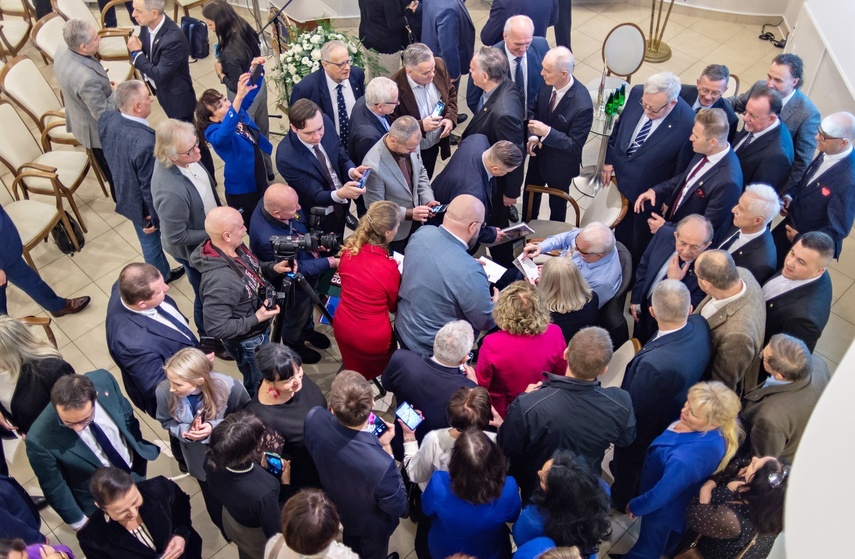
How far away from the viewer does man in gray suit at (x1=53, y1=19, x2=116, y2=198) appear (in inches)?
192

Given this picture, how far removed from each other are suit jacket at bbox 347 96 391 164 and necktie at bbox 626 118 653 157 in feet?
5.64

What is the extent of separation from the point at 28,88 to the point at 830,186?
6.06m

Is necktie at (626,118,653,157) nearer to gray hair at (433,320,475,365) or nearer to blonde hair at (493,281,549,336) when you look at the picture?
blonde hair at (493,281,549,336)

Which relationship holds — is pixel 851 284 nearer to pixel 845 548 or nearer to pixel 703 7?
pixel 703 7

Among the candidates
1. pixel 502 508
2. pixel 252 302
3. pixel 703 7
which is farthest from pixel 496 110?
pixel 703 7

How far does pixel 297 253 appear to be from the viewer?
4145mm

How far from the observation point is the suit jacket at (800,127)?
4.53 meters

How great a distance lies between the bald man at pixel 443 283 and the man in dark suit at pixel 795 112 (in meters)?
2.34

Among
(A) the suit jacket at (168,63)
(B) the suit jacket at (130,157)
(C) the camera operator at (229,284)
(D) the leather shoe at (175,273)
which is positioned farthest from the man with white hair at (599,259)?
(A) the suit jacket at (168,63)

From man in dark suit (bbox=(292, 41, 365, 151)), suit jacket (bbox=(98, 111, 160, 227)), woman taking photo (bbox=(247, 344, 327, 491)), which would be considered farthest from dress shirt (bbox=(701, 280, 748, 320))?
suit jacket (bbox=(98, 111, 160, 227))

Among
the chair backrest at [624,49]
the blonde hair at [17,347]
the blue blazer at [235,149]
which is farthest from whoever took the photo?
the chair backrest at [624,49]

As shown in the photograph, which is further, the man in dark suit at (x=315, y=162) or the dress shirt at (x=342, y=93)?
the dress shirt at (x=342, y=93)

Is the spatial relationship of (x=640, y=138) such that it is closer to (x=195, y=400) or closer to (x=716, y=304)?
(x=716, y=304)

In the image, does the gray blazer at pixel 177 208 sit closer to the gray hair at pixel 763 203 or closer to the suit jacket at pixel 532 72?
the suit jacket at pixel 532 72
